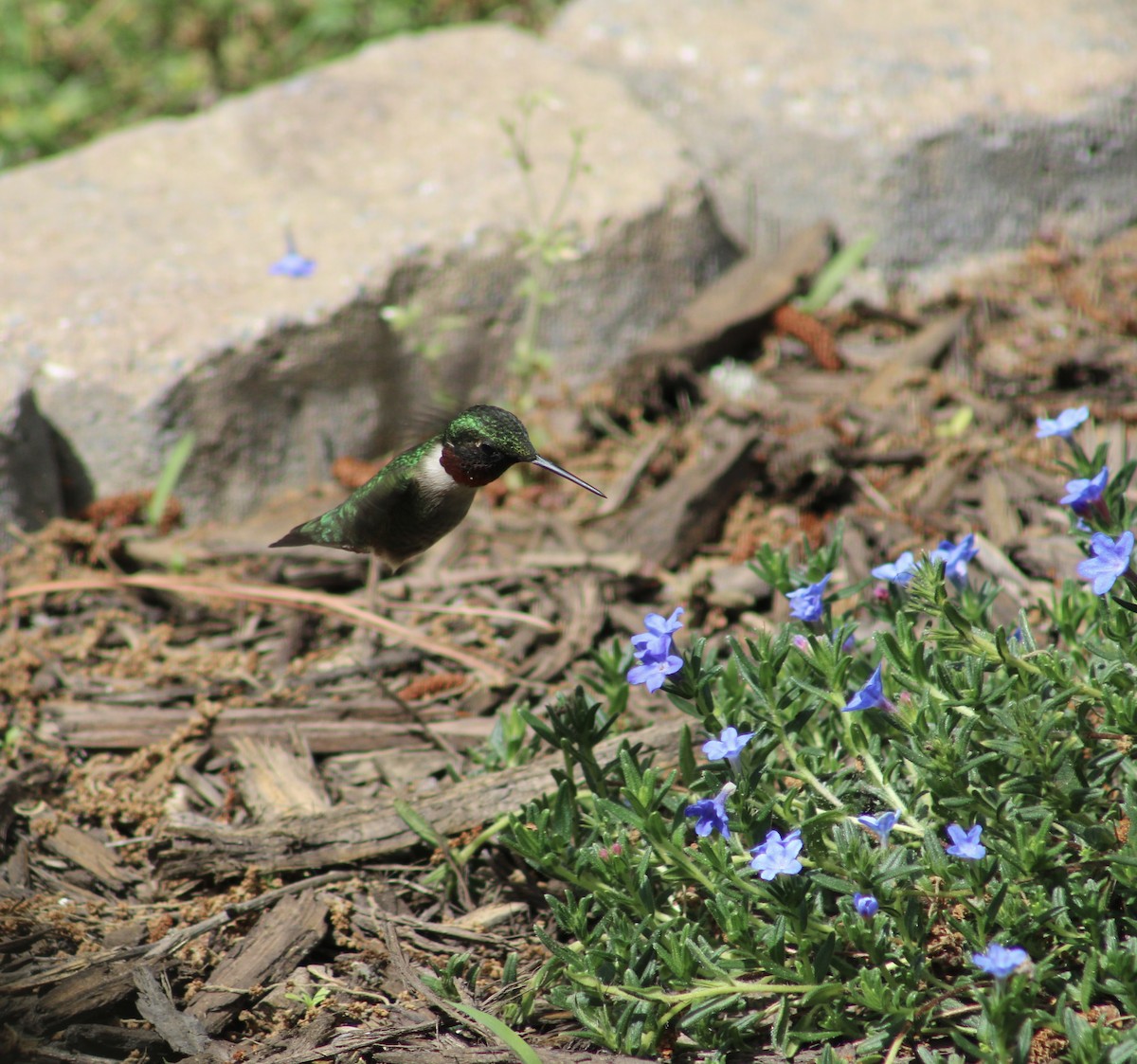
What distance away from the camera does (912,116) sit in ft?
17.7

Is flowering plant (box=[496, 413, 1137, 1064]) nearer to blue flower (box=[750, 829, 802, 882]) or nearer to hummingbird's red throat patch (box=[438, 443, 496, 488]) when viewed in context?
blue flower (box=[750, 829, 802, 882])

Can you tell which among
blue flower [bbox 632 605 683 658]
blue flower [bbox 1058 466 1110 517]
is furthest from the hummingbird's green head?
blue flower [bbox 1058 466 1110 517]

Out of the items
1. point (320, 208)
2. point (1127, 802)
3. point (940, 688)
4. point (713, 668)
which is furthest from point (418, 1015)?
point (320, 208)

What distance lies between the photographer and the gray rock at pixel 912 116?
5.42 metres

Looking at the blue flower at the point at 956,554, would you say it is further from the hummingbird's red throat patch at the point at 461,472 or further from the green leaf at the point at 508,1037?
the green leaf at the point at 508,1037

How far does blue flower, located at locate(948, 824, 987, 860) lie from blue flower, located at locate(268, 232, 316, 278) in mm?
3395

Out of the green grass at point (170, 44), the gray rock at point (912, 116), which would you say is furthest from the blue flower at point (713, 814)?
the green grass at point (170, 44)

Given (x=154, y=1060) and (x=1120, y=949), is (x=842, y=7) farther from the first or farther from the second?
(x=154, y=1060)

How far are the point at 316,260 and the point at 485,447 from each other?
2317mm

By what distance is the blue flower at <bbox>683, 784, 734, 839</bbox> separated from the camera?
256 cm

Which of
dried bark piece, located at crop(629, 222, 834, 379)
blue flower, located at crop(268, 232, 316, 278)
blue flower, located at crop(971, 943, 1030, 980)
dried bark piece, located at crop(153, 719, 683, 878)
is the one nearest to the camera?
blue flower, located at crop(971, 943, 1030, 980)

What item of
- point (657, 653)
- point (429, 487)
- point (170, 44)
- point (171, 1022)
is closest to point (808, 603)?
point (657, 653)

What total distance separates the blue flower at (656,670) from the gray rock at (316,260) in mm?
2377

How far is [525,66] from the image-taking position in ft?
19.4
